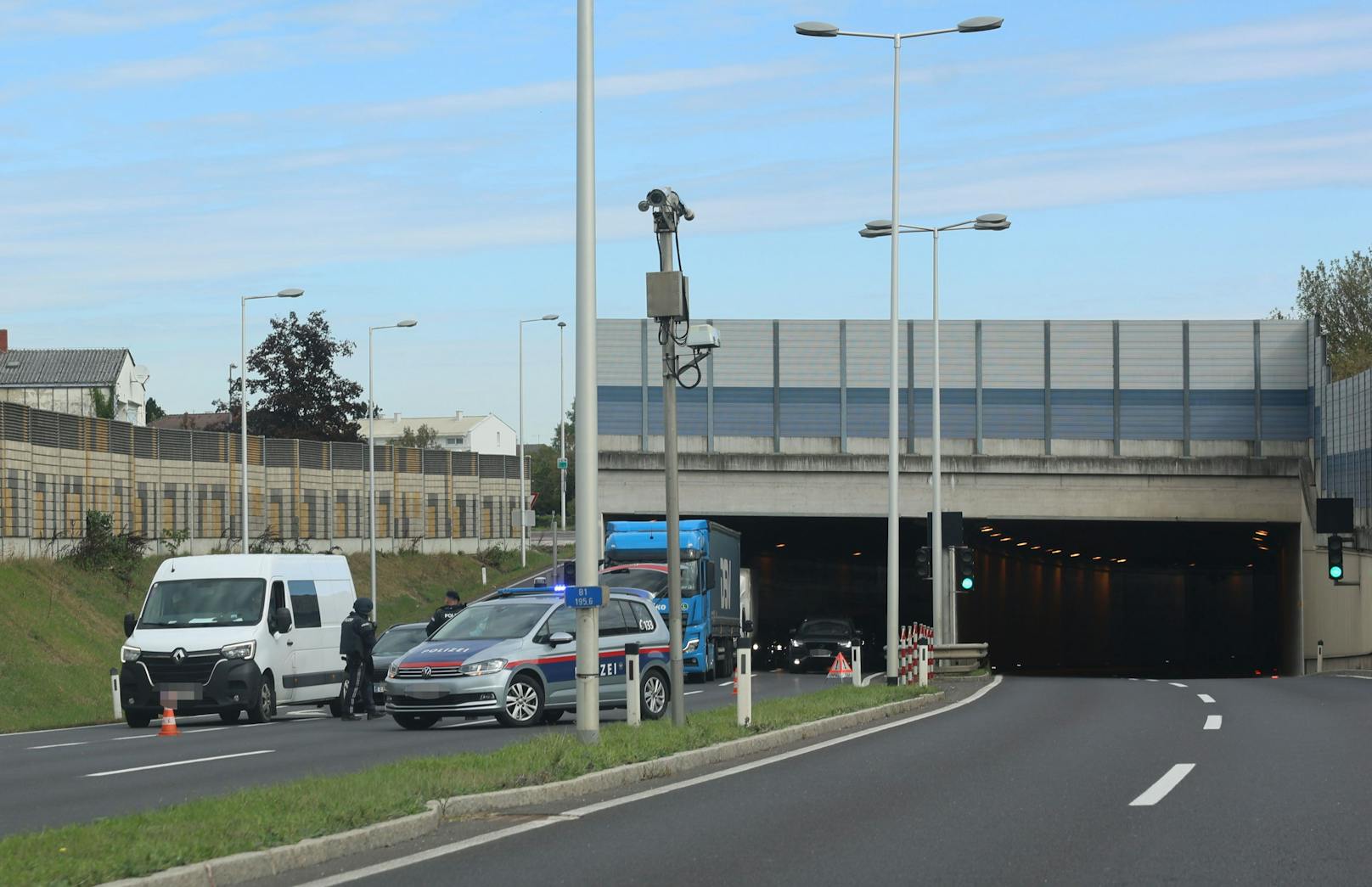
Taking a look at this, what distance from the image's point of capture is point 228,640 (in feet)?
79.6

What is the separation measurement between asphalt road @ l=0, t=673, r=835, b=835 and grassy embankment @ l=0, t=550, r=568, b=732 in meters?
5.90

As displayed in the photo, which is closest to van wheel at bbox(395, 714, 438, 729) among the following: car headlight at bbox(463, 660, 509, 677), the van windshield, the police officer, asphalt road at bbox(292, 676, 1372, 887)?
car headlight at bbox(463, 660, 509, 677)

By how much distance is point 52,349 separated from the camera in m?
118

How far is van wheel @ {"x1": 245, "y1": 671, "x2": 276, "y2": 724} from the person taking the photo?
974 inches

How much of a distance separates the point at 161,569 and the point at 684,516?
2751cm

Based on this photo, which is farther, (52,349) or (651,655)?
(52,349)

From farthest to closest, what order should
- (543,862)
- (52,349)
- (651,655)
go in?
(52,349), (651,655), (543,862)

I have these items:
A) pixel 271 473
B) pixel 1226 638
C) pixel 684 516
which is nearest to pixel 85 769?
pixel 684 516

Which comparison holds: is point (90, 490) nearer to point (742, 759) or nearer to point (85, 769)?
point (85, 769)

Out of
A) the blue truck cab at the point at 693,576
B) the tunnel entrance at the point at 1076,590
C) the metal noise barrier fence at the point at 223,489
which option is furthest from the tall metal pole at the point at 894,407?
the metal noise barrier fence at the point at 223,489

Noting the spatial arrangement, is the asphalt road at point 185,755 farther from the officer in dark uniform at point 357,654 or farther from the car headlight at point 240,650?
the car headlight at point 240,650

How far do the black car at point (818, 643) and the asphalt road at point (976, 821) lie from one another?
30319mm

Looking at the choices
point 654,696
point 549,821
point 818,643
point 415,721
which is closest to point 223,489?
point 818,643

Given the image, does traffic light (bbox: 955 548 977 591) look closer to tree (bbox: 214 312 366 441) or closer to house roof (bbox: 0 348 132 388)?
tree (bbox: 214 312 366 441)
